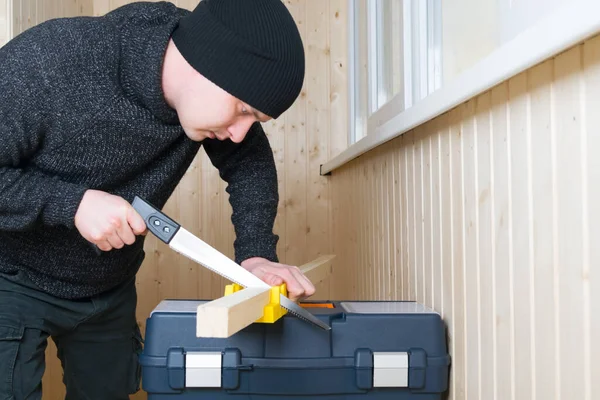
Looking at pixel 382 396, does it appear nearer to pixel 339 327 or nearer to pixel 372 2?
pixel 339 327

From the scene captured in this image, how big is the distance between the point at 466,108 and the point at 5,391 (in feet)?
2.92

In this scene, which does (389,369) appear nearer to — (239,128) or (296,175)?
(239,128)

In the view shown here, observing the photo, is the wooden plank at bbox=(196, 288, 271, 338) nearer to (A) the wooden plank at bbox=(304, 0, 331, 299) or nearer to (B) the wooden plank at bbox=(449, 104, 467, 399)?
(B) the wooden plank at bbox=(449, 104, 467, 399)

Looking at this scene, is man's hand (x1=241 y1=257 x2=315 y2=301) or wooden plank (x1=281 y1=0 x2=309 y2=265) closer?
man's hand (x1=241 y1=257 x2=315 y2=301)

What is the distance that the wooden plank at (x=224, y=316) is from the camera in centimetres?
72

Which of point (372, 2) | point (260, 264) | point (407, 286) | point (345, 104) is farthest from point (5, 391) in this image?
point (345, 104)

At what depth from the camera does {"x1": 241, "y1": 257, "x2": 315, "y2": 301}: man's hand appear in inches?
43.6

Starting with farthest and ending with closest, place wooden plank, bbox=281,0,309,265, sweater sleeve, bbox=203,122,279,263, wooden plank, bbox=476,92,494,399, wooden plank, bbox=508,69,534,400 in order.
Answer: wooden plank, bbox=281,0,309,265, sweater sleeve, bbox=203,122,279,263, wooden plank, bbox=476,92,494,399, wooden plank, bbox=508,69,534,400

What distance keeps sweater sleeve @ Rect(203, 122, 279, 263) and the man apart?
Answer: 12cm

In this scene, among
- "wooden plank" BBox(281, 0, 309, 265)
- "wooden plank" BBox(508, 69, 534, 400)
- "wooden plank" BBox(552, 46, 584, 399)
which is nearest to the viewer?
"wooden plank" BBox(552, 46, 584, 399)

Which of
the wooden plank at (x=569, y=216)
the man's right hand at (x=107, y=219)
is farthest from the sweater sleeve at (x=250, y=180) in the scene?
the wooden plank at (x=569, y=216)

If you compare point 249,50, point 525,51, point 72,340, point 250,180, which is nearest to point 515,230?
point 525,51

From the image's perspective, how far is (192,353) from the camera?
3.45ft

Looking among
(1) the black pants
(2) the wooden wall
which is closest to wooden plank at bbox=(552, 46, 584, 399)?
(2) the wooden wall
